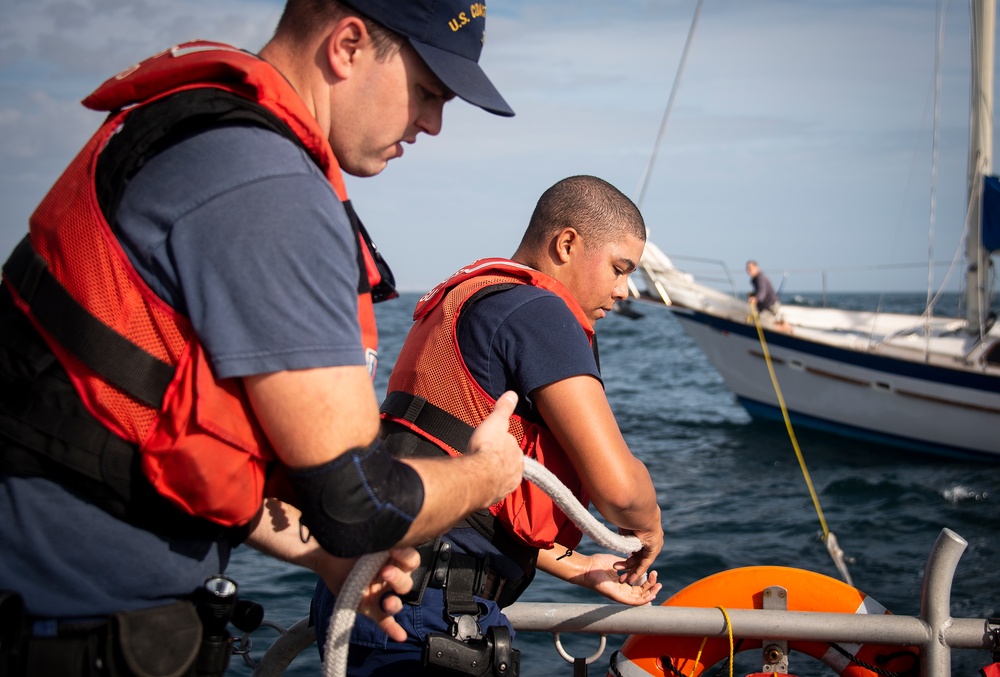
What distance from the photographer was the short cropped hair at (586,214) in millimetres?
3029

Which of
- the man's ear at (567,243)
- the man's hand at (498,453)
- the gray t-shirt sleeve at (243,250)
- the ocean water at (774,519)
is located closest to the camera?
the gray t-shirt sleeve at (243,250)

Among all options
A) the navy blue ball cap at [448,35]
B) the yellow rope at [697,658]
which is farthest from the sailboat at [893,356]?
the navy blue ball cap at [448,35]

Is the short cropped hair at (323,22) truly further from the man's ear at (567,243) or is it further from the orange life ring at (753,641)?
the orange life ring at (753,641)

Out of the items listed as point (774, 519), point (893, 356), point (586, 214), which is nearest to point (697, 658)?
point (586, 214)

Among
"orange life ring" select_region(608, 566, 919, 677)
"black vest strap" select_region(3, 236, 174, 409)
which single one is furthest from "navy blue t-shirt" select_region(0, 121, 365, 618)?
"orange life ring" select_region(608, 566, 919, 677)

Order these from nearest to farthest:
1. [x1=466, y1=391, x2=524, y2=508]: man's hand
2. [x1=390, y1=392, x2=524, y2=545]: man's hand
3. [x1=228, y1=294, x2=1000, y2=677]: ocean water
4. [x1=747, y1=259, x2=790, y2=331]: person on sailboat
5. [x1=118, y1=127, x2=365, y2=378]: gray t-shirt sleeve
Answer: [x1=118, y1=127, x2=365, y2=378]: gray t-shirt sleeve < [x1=390, y1=392, x2=524, y2=545]: man's hand < [x1=466, y1=391, x2=524, y2=508]: man's hand < [x1=228, y1=294, x2=1000, y2=677]: ocean water < [x1=747, y1=259, x2=790, y2=331]: person on sailboat

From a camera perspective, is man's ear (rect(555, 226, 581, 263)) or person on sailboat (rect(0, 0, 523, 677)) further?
man's ear (rect(555, 226, 581, 263))

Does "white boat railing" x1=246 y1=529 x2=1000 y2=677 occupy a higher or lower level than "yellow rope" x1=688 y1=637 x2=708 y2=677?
higher

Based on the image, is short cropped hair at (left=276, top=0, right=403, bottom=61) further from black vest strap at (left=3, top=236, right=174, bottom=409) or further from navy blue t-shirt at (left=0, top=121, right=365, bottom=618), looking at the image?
black vest strap at (left=3, top=236, right=174, bottom=409)

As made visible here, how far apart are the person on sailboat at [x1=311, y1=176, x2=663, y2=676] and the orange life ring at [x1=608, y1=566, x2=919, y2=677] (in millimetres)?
757

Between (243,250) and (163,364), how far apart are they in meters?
0.25

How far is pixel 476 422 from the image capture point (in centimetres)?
236

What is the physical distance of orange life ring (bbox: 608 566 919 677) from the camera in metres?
3.13

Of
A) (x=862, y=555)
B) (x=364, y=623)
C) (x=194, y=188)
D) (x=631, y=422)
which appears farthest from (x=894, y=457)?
(x=194, y=188)
